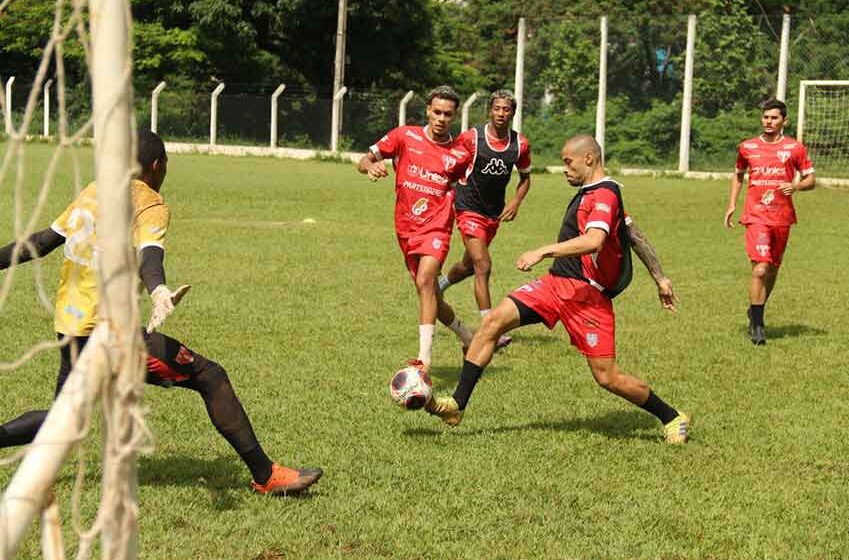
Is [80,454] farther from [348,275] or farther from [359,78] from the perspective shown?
[359,78]

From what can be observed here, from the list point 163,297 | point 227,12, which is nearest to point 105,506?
point 163,297

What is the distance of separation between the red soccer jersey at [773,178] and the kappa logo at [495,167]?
2475mm

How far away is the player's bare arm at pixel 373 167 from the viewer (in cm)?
851

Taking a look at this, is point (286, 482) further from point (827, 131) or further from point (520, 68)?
point (520, 68)

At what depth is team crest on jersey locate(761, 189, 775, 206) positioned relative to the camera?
35.3 ft

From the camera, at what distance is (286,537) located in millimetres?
5141

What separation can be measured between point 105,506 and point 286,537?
8.47 ft

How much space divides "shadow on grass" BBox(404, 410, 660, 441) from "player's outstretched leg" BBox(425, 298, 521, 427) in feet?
0.40

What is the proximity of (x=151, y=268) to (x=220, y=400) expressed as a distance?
0.98 m

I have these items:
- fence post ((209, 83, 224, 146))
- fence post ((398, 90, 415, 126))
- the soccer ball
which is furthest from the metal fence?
the soccer ball

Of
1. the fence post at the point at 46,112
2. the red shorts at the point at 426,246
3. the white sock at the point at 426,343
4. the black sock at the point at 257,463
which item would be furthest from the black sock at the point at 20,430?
the fence post at the point at 46,112

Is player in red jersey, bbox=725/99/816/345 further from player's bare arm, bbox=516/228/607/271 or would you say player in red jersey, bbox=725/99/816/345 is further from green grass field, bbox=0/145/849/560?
player's bare arm, bbox=516/228/607/271

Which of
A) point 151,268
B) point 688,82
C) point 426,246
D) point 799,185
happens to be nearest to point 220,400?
point 151,268

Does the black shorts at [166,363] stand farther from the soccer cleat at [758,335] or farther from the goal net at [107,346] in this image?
the soccer cleat at [758,335]
